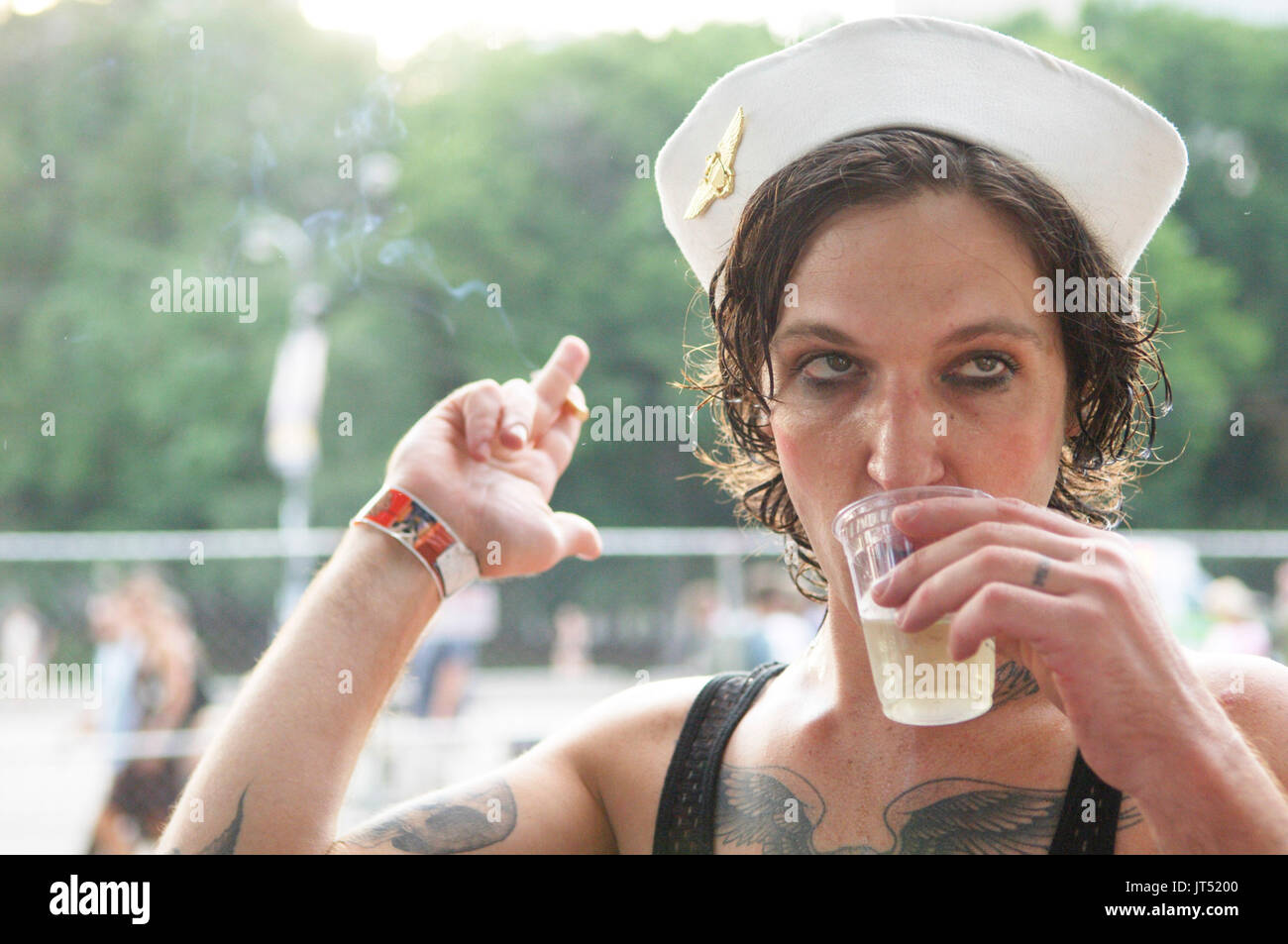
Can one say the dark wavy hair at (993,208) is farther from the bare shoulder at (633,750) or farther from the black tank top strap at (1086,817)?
the black tank top strap at (1086,817)

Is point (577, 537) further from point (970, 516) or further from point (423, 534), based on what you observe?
point (970, 516)

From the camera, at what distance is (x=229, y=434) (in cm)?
2494

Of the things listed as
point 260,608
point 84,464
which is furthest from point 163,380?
point 260,608

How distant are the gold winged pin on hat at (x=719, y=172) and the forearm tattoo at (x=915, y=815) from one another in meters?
0.82

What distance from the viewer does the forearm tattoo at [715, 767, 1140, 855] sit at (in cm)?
142

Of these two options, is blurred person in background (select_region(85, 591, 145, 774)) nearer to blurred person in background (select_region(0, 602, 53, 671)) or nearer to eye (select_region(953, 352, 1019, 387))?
blurred person in background (select_region(0, 602, 53, 671))

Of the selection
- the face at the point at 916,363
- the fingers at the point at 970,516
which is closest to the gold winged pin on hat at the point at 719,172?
the face at the point at 916,363

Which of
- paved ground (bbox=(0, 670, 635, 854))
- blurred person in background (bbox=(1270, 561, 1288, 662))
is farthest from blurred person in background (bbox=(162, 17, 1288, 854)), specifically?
blurred person in background (bbox=(1270, 561, 1288, 662))

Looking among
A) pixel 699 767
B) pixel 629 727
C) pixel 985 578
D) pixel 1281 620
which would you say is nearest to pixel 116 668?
pixel 629 727

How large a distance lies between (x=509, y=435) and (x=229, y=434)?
2493 centimetres

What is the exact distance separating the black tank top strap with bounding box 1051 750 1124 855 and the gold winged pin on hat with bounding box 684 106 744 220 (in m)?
0.89

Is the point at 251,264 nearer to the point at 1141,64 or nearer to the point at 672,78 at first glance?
the point at 672,78

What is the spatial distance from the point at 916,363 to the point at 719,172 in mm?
480

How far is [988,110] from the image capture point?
1452 mm
